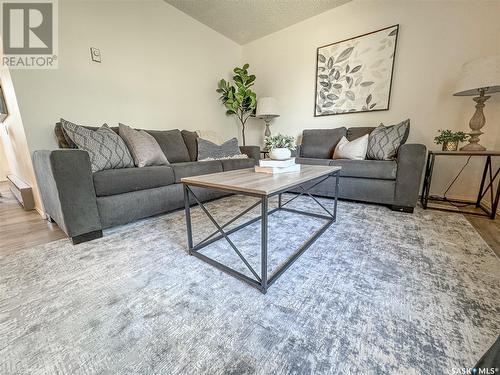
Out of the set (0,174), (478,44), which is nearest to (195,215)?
(478,44)

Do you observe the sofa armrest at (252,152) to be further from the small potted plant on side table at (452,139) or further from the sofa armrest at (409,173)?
the small potted plant on side table at (452,139)

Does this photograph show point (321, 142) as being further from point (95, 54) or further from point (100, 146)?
point (95, 54)

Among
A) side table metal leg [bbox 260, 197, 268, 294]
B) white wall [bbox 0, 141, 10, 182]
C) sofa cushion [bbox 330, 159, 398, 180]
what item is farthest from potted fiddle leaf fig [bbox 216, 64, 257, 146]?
white wall [bbox 0, 141, 10, 182]

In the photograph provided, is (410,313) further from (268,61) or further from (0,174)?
(0,174)

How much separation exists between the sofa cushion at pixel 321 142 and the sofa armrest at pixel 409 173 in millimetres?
879

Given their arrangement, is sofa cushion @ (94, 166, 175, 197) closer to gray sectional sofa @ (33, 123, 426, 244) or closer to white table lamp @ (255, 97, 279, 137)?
gray sectional sofa @ (33, 123, 426, 244)

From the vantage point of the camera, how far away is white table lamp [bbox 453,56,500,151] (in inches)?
64.3

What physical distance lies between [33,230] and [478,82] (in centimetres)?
385

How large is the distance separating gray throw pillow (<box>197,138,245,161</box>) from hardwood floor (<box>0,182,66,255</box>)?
154 cm

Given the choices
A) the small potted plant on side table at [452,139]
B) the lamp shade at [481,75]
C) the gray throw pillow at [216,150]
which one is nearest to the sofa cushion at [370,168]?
the small potted plant on side table at [452,139]

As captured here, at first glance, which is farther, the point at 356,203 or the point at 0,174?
the point at 0,174

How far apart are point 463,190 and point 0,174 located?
7541mm

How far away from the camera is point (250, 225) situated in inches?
64.8

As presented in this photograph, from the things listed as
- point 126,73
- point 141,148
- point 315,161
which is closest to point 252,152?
point 315,161
